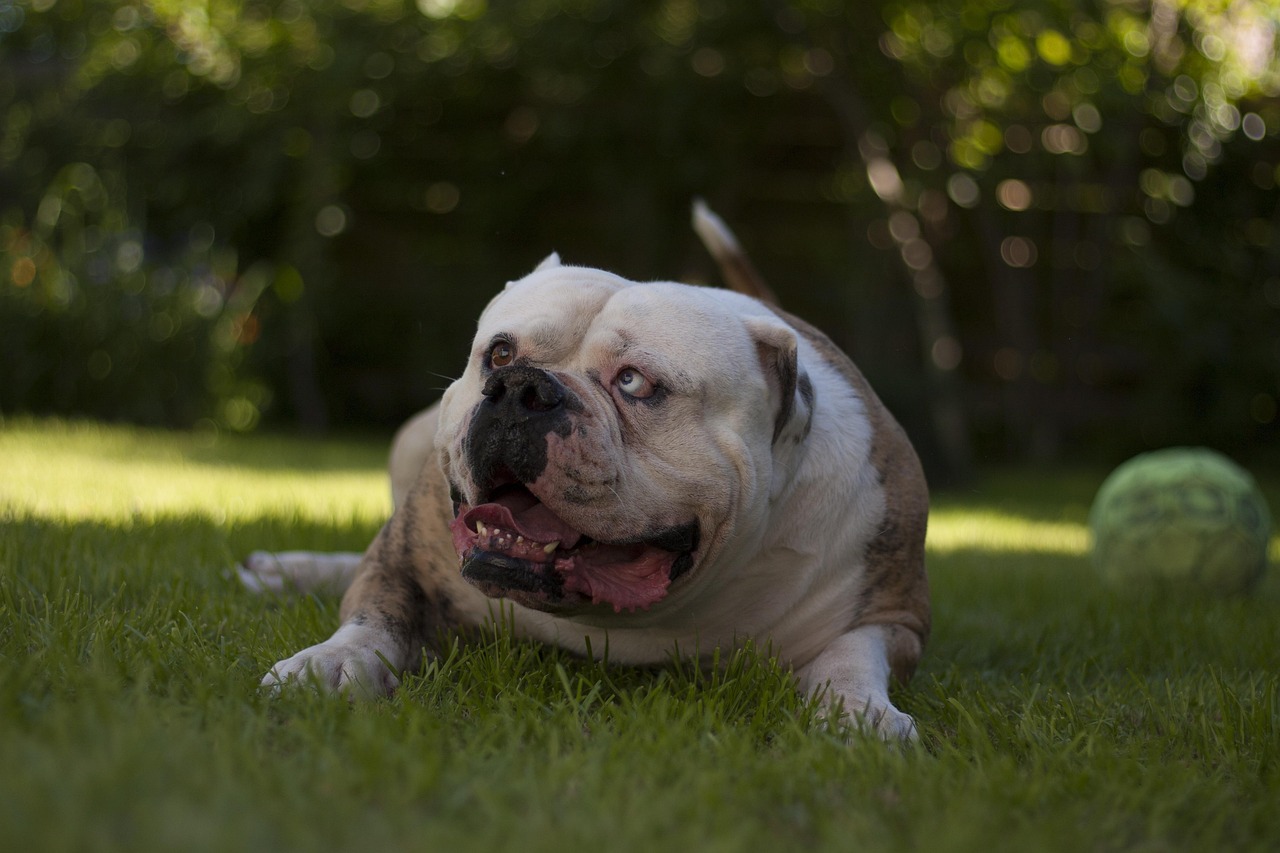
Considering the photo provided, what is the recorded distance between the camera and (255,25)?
9.51 m

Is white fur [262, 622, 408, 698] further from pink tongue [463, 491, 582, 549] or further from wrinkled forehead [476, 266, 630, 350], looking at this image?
wrinkled forehead [476, 266, 630, 350]

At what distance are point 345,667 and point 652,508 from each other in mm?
655

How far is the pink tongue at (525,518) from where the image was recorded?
7.94 ft

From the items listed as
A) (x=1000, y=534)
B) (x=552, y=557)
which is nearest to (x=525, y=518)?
(x=552, y=557)

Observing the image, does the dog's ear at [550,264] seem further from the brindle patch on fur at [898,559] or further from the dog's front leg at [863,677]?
the dog's front leg at [863,677]

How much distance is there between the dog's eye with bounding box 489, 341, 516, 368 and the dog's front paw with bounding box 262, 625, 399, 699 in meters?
0.62

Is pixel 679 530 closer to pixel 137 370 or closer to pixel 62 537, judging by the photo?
pixel 62 537

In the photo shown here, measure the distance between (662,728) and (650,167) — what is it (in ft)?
27.2

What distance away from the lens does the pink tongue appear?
2.42 m

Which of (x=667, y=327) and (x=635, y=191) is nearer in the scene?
(x=667, y=327)

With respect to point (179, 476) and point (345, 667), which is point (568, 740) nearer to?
point (345, 667)

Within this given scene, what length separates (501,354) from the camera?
2701 millimetres

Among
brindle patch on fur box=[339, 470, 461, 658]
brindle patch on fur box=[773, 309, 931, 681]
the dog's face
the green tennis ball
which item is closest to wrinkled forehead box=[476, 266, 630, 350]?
the dog's face

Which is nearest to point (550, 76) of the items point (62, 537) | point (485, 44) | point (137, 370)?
point (485, 44)
